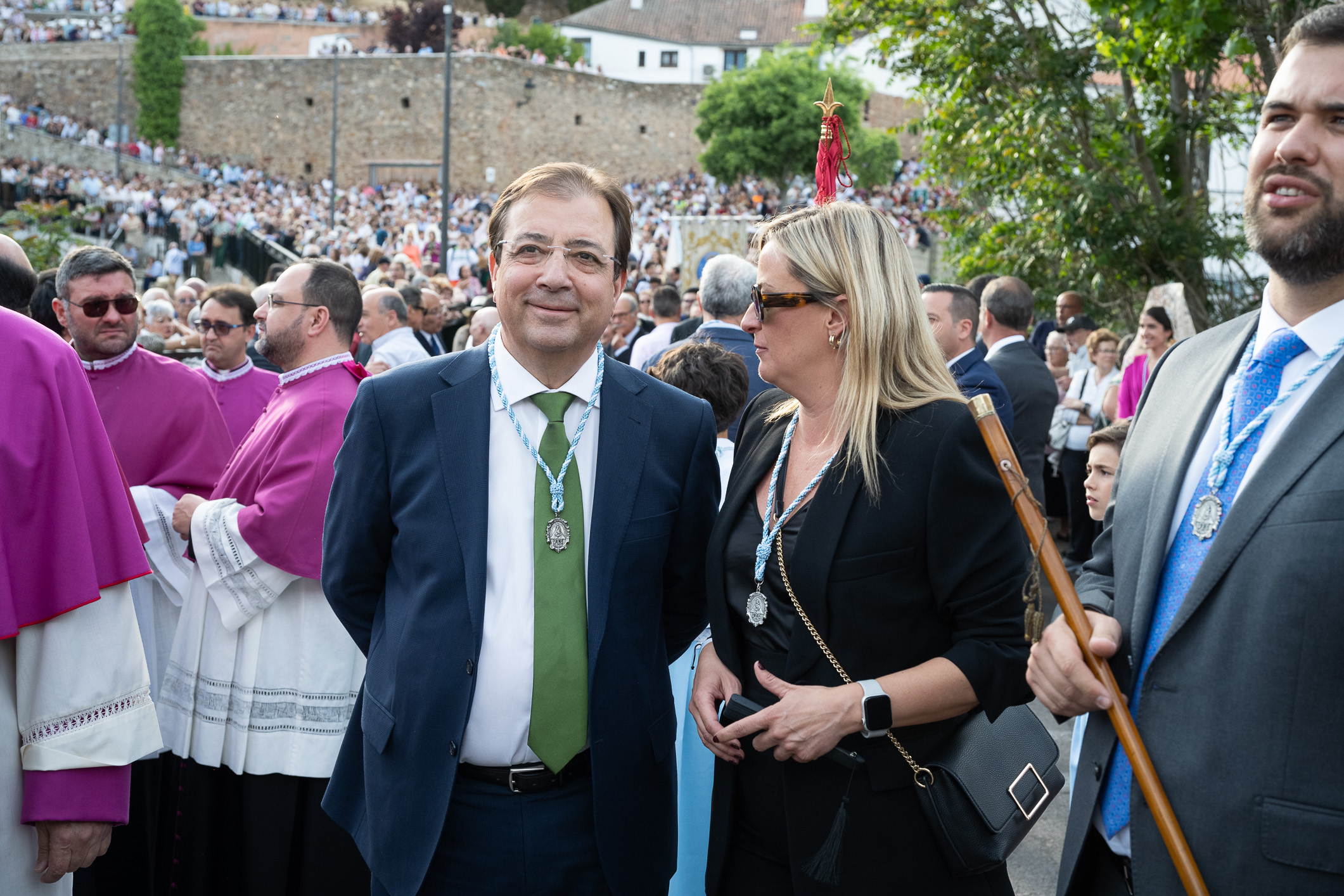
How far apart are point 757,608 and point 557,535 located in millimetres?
451

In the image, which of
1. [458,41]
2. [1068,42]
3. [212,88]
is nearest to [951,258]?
[1068,42]

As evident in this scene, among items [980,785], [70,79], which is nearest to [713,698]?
[980,785]

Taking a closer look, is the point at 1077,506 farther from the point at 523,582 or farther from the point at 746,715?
the point at 523,582

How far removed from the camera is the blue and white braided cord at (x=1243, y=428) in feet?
5.88

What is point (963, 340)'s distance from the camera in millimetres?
6102

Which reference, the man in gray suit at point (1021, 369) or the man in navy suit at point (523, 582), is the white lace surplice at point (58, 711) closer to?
the man in navy suit at point (523, 582)

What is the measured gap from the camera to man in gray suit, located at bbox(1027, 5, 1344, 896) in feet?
5.34

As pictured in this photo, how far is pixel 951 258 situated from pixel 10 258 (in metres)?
13.5

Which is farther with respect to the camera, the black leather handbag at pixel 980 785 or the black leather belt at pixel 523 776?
the black leather belt at pixel 523 776

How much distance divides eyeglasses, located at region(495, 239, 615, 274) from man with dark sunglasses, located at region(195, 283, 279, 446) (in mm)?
3159

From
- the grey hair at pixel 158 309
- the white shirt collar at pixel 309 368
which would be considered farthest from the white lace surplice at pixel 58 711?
the grey hair at pixel 158 309

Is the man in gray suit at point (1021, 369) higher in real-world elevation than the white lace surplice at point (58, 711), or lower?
higher

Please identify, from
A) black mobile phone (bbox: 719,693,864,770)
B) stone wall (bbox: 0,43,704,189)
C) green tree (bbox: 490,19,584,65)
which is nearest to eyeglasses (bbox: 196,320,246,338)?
black mobile phone (bbox: 719,693,864,770)

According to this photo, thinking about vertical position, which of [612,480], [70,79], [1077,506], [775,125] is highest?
[70,79]
